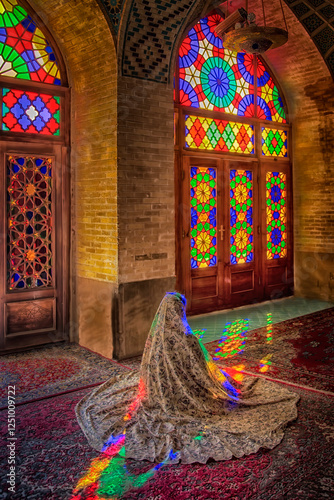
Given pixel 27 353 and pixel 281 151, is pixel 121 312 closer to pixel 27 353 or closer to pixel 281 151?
pixel 27 353

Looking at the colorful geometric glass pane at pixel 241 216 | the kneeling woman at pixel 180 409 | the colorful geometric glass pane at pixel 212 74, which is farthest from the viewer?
the colorful geometric glass pane at pixel 241 216

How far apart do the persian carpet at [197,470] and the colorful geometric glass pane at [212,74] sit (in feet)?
18.2

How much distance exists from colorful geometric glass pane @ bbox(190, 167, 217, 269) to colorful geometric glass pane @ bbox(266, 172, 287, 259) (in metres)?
1.55

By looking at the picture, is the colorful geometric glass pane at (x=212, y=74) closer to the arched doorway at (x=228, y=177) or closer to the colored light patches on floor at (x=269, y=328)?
the arched doorway at (x=228, y=177)

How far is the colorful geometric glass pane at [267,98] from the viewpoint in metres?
9.45

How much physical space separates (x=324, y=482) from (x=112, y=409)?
1.78 meters

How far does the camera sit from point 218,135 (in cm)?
863

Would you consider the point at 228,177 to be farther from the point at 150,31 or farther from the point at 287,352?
the point at 287,352

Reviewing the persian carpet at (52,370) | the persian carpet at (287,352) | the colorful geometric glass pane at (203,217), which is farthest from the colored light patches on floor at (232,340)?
the persian carpet at (52,370)

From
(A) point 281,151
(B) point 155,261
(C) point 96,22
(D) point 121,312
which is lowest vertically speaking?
(D) point 121,312

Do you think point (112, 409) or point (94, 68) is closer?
point (112, 409)

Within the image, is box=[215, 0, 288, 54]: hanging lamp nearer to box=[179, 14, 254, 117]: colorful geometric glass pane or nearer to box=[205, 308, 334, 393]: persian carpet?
box=[179, 14, 254, 117]: colorful geometric glass pane

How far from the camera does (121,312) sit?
607cm

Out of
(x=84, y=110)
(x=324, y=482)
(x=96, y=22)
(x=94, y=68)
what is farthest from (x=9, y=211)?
(x=324, y=482)
